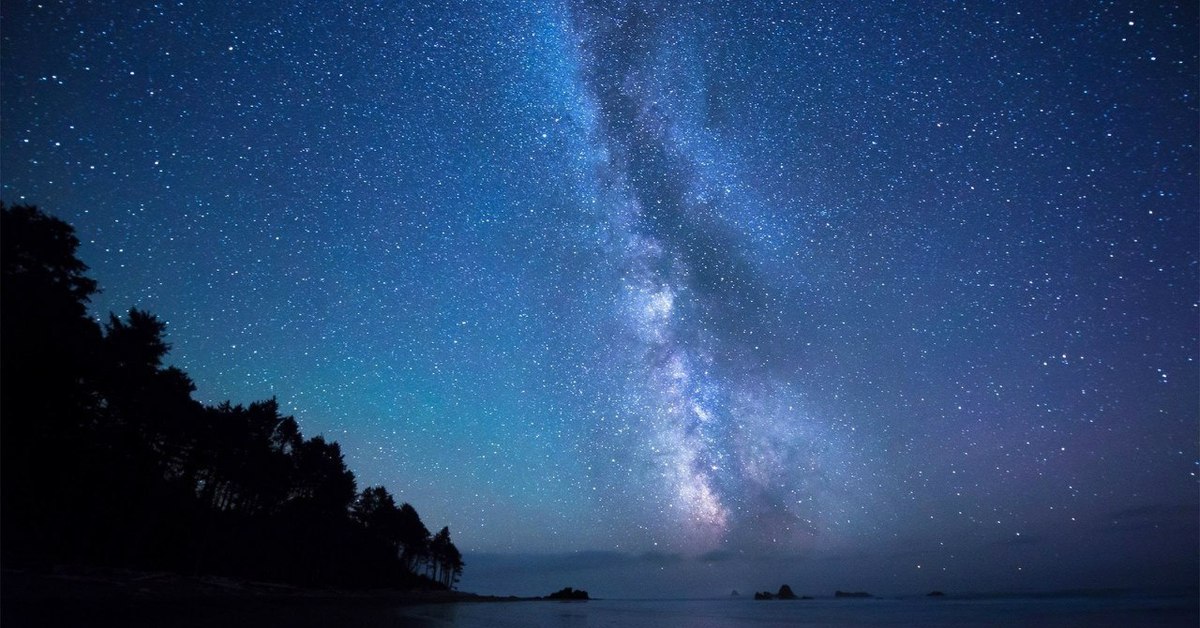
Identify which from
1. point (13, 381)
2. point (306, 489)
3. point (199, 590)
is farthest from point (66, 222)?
point (306, 489)

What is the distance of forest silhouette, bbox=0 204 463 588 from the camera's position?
21094 millimetres

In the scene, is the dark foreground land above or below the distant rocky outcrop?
above

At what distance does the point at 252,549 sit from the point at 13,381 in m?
30.4

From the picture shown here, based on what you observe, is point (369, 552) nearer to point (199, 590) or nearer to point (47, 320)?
point (199, 590)

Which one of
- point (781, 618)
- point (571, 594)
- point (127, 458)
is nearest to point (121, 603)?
point (127, 458)

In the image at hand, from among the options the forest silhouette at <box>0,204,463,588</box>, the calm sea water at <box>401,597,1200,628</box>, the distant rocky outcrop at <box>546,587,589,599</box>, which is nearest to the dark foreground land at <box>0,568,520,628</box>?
the forest silhouette at <box>0,204,463,588</box>

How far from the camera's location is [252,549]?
147 ft

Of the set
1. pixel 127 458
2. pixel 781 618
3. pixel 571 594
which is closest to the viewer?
pixel 127 458

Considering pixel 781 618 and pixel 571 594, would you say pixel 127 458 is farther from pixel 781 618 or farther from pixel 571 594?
pixel 571 594

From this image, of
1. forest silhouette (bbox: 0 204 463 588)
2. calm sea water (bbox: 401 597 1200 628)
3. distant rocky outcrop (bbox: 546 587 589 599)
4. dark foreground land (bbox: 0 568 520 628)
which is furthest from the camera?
distant rocky outcrop (bbox: 546 587 589 599)

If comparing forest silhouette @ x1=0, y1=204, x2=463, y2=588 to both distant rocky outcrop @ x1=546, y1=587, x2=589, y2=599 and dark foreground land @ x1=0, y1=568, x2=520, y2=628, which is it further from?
distant rocky outcrop @ x1=546, y1=587, x2=589, y2=599

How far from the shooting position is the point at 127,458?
3020 centimetres

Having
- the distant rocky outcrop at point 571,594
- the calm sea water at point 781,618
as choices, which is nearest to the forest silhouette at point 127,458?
the calm sea water at point 781,618

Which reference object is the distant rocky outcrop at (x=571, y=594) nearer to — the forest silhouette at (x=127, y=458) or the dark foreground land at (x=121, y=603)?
the forest silhouette at (x=127, y=458)
